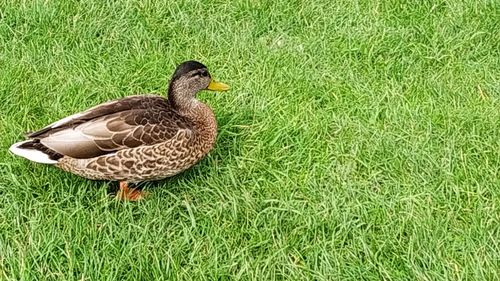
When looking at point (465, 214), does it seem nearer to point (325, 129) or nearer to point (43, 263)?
point (325, 129)

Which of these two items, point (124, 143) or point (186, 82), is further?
point (186, 82)

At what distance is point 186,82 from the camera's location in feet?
10.0

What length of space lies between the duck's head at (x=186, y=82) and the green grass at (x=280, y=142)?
372 millimetres

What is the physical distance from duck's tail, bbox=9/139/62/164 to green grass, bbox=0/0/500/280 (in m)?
0.21

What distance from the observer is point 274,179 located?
126 inches

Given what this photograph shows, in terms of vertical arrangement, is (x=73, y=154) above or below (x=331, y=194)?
above

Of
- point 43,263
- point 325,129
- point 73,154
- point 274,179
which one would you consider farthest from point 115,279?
point 325,129

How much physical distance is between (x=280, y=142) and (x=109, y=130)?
971 mm

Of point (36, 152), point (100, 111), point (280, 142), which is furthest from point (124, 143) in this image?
point (280, 142)

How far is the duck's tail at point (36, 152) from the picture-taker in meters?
2.84

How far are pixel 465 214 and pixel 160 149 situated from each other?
57.6 inches

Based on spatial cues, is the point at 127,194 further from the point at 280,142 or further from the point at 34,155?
the point at 280,142

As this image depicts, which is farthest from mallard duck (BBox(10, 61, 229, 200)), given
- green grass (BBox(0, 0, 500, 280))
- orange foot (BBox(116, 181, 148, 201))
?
green grass (BBox(0, 0, 500, 280))

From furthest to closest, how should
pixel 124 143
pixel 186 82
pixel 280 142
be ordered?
pixel 280 142 → pixel 186 82 → pixel 124 143
